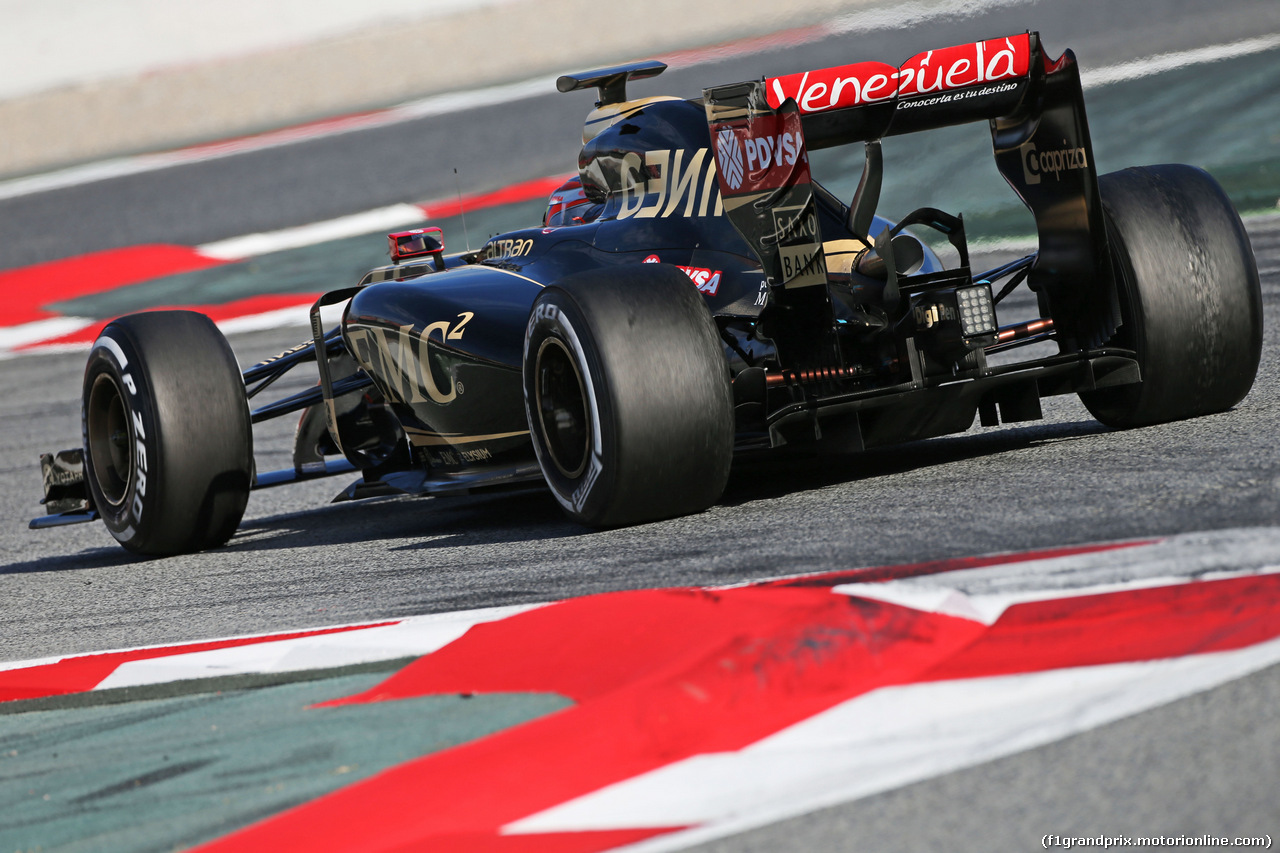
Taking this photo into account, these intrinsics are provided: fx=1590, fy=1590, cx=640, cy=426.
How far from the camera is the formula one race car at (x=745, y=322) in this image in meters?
4.83

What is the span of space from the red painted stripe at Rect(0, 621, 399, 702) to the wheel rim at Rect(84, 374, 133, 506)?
96.7 inches

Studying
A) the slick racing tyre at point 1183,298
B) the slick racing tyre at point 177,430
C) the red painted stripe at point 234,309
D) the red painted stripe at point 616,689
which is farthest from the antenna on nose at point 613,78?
the red painted stripe at point 234,309

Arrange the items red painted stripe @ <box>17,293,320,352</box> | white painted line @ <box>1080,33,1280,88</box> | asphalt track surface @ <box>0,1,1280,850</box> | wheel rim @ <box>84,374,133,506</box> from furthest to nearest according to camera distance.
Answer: red painted stripe @ <box>17,293,320,352</box>
white painted line @ <box>1080,33,1280,88</box>
wheel rim @ <box>84,374,133,506</box>
asphalt track surface @ <box>0,1,1280,850</box>

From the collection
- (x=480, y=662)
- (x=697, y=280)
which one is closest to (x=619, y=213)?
(x=697, y=280)

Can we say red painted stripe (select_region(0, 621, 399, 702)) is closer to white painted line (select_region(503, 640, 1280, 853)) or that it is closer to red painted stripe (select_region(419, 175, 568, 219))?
white painted line (select_region(503, 640, 1280, 853))

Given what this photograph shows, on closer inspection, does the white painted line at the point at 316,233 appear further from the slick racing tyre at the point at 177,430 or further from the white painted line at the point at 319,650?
the white painted line at the point at 319,650

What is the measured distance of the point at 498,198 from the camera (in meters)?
18.2

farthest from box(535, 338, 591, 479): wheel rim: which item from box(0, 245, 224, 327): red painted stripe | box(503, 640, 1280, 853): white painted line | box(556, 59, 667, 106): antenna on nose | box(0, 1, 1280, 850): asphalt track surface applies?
box(0, 245, 224, 327): red painted stripe

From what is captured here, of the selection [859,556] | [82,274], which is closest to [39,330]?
[82,274]

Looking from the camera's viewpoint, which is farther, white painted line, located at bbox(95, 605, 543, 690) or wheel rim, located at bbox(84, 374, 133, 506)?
wheel rim, located at bbox(84, 374, 133, 506)

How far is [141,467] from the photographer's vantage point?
6422 mm

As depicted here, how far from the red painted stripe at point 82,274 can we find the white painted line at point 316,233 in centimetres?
35

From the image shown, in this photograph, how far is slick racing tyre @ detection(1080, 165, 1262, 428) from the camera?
530 cm

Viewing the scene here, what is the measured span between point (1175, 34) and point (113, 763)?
613 inches
